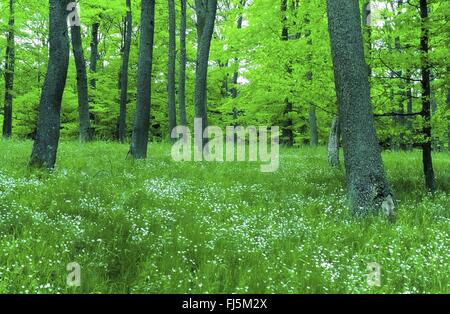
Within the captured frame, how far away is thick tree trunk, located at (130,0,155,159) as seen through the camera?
496 inches

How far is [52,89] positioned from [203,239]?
6152mm

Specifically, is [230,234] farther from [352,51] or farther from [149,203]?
[352,51]

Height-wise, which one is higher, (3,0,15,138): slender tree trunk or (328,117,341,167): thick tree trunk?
(3,0,15,138): slender tree trunk

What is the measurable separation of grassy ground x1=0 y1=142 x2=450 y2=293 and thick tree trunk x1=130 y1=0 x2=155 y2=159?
13.9ft

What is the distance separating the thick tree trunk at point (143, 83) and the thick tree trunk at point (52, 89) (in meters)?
3.71

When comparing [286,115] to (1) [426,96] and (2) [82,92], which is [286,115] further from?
(1) [426,96]

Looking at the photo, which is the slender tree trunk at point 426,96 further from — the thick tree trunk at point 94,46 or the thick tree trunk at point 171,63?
the thick tree trunk at point 94,46

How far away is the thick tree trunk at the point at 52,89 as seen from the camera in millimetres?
8992

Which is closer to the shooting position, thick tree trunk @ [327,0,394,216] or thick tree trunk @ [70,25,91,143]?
thick tree trunk @ [327,0,394,216]

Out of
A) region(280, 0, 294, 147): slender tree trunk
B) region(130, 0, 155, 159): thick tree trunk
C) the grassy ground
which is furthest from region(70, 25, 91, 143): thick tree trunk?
region(280, 0, 294, 147): slender tree trunk

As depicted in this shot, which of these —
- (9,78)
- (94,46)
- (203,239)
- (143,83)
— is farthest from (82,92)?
(203,239)

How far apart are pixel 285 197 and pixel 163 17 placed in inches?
918

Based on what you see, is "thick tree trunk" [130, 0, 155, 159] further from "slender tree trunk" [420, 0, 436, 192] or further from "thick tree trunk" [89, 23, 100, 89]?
"thick tree trunk" [89, 23, 100, 89]
